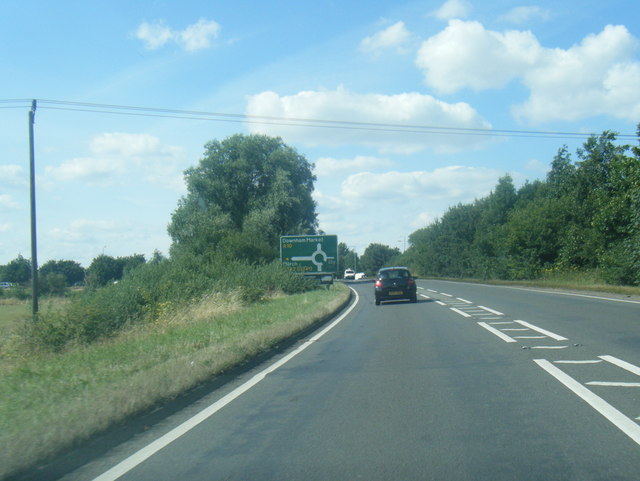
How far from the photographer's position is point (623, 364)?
10.3m

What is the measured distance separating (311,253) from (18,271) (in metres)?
19.9

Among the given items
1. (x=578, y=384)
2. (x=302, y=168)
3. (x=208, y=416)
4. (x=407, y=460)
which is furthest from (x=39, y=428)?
(x=302, y=168)

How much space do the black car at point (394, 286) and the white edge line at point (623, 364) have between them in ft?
62.8

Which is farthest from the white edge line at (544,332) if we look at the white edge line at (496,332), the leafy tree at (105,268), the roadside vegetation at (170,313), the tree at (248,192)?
the tree at (248,192)

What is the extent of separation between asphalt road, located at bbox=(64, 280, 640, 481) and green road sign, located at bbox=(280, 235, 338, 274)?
92.5 feet

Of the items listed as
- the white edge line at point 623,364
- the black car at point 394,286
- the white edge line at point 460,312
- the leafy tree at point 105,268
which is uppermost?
the leafy tree at point 105,268

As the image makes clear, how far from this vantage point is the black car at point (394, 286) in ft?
99.0

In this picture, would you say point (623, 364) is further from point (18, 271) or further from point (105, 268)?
point (18, 271)

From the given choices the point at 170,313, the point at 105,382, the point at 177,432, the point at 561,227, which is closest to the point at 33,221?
the point at 170,313

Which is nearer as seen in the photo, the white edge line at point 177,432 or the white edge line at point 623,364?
the white edge line at point 177,432

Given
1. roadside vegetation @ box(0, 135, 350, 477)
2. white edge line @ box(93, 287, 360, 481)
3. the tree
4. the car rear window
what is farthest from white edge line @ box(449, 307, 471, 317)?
the tree

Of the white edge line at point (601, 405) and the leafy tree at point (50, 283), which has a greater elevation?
the leafy tree at point (50, 283)

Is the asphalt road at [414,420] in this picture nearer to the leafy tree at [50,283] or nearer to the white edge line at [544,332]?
the white edge line at [544,332]

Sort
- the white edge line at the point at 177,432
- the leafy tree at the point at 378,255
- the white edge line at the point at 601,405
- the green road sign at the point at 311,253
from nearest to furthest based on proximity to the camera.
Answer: the white edge line at the point at 177,432 → the white edge line at the point at 601,405 → the green road sign at the point at 311,253 → the leafy tree at the point at 378,255
